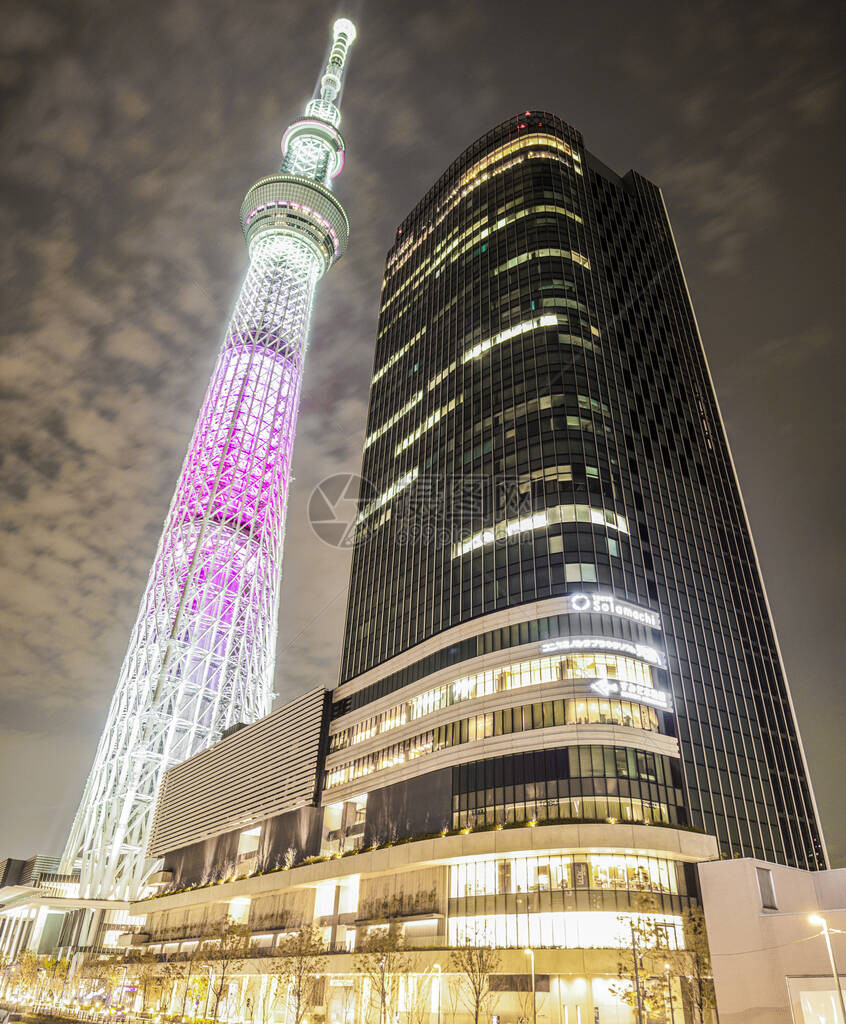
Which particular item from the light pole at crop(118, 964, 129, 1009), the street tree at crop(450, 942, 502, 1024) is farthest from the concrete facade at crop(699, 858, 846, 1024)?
the light pole at crop(118, 964, 129, 1009)

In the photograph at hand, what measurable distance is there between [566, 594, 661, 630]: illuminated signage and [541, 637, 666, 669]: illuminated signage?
2928mm

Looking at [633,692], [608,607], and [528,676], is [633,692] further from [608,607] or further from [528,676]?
[528,676]

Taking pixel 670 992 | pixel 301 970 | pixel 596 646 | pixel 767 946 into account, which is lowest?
pixel 670 992

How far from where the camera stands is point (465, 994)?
59281mm

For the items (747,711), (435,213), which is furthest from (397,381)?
(747,711)

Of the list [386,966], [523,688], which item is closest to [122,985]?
[386,966]

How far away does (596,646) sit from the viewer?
66750 millimetres

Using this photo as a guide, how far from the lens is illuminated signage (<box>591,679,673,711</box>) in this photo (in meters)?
64.6

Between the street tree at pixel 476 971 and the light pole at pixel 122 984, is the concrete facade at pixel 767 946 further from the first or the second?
the light pole at pixel 122 984

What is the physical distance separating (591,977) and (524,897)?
765cm

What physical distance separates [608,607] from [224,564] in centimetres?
8659

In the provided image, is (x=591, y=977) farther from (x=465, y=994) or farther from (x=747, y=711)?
(x=747, y=711)

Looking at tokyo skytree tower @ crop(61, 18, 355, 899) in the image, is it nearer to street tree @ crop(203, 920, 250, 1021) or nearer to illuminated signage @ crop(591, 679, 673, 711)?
street tree @ crop(203, 920, 250, 1021)

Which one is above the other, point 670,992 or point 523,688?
point 523,688
